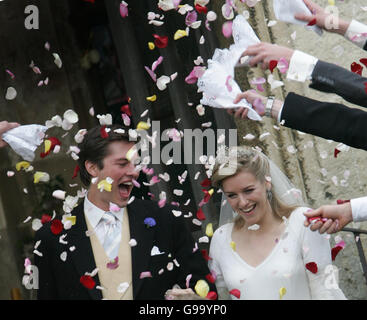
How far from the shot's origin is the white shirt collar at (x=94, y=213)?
3936 millimetres

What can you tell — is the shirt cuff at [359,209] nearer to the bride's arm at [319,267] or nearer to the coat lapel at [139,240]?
the bride's arm at [319,267]

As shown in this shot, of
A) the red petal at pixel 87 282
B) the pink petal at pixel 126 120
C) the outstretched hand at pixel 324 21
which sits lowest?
the red petal at pixel 87 282

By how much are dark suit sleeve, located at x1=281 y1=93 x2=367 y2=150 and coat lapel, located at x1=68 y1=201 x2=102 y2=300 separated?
1236 millimetres

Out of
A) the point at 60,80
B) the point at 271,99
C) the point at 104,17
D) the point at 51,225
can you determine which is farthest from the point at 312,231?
the point at 104,17

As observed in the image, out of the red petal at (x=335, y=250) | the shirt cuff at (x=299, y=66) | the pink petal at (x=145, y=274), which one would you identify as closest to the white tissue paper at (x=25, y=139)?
the pink petal at (x=145, y=274)

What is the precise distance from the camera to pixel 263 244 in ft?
13.0

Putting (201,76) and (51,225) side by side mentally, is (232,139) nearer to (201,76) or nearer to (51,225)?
(201,76)

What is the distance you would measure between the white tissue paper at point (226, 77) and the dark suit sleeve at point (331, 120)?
250 mm

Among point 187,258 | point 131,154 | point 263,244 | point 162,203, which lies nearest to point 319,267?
point 263,244

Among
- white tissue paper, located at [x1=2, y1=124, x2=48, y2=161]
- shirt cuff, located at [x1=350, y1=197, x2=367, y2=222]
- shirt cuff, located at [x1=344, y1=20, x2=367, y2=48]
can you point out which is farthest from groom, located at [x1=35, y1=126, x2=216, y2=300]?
shirt cuff, located at [x1=344, y1=20, x2=367, y2=48]

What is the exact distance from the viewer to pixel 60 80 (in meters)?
5.88

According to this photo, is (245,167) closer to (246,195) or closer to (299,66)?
(246,195)

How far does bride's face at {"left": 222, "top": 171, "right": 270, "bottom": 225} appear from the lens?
12.9 ft

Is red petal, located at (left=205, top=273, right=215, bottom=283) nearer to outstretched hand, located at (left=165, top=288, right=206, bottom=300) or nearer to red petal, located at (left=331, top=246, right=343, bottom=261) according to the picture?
outstretched hand, located at (left=165, top=288, right=206, bottom=300)
